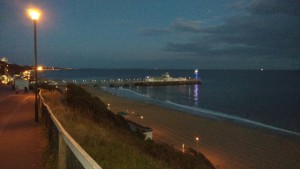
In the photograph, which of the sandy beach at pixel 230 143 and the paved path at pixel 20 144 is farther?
the sandy beach at pixel 230 143

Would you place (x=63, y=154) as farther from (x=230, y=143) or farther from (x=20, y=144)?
(x=230, y=143)

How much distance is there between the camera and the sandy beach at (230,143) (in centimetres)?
2022

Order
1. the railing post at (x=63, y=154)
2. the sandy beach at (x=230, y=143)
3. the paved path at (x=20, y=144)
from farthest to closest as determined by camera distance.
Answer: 1. the sandy beach at (x=230, y=143)
2. the paved path at (x=20, y=144)
3. the railing post at (x=63, y=154)

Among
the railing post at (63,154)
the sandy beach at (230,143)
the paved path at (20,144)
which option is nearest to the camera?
the railing post at (63,154)

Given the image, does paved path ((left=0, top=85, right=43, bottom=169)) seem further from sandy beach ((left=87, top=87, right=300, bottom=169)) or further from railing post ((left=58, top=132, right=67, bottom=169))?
sandy beach ((left=87, top=87, right=300, bottom=169))

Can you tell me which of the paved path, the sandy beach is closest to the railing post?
the paved path

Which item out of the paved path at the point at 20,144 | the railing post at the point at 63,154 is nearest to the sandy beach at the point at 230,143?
the paved path at the point at 20,144

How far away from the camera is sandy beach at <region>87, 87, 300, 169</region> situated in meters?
20.2

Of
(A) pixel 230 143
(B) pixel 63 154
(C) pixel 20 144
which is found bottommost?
(A) pixel 230 143

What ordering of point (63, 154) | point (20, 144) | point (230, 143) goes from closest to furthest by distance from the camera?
point (63, 154)
point (20, 144)
point (230, 143)

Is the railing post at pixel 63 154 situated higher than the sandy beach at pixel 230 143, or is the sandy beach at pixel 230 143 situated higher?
the railing post at pixel 63 154

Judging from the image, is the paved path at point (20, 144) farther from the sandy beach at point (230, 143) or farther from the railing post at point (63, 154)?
the sandy beach at point (230, 143)

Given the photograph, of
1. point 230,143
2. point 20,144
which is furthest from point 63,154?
Answer: point 230,143

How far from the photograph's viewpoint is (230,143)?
25.0 meters
